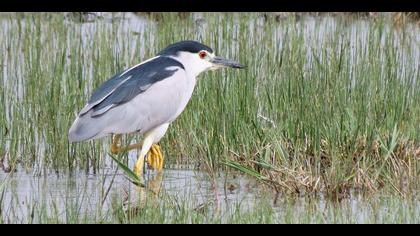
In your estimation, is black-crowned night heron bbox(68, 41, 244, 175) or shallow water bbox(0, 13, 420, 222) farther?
black-crowned night heron bbox(68, 41, 244, 175)

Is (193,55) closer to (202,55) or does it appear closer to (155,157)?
(202,55)

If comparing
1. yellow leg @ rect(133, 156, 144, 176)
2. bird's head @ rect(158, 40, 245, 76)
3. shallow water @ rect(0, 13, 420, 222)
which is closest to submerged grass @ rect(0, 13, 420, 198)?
shallow water @ rect(0, 13, 420, 222)

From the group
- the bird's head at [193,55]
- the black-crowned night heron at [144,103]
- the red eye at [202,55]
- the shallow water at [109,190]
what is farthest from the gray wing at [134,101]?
the shallow water at [109,190]

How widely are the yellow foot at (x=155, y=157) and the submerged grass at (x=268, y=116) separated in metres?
0.28

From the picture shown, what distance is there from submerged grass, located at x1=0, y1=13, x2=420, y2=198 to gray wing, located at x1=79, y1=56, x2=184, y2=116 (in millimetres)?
477

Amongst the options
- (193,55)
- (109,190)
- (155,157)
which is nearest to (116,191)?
(109,190)

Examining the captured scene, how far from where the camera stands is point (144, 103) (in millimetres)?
7867

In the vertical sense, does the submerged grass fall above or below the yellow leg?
above

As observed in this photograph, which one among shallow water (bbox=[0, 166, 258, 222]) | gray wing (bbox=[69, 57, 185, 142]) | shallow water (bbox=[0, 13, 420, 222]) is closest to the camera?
shallow water (bbox=[0, 13, 420, 222])

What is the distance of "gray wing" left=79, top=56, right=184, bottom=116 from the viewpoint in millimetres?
7645

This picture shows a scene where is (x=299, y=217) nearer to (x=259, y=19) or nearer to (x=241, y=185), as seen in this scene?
(x=241, y=185)

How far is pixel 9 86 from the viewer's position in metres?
9.22

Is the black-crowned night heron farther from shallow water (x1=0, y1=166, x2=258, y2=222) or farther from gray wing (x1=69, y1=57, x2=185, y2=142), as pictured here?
shallow water (x1=0, y1=166, x2=258, y2=222)

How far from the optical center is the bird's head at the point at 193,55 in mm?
8242
